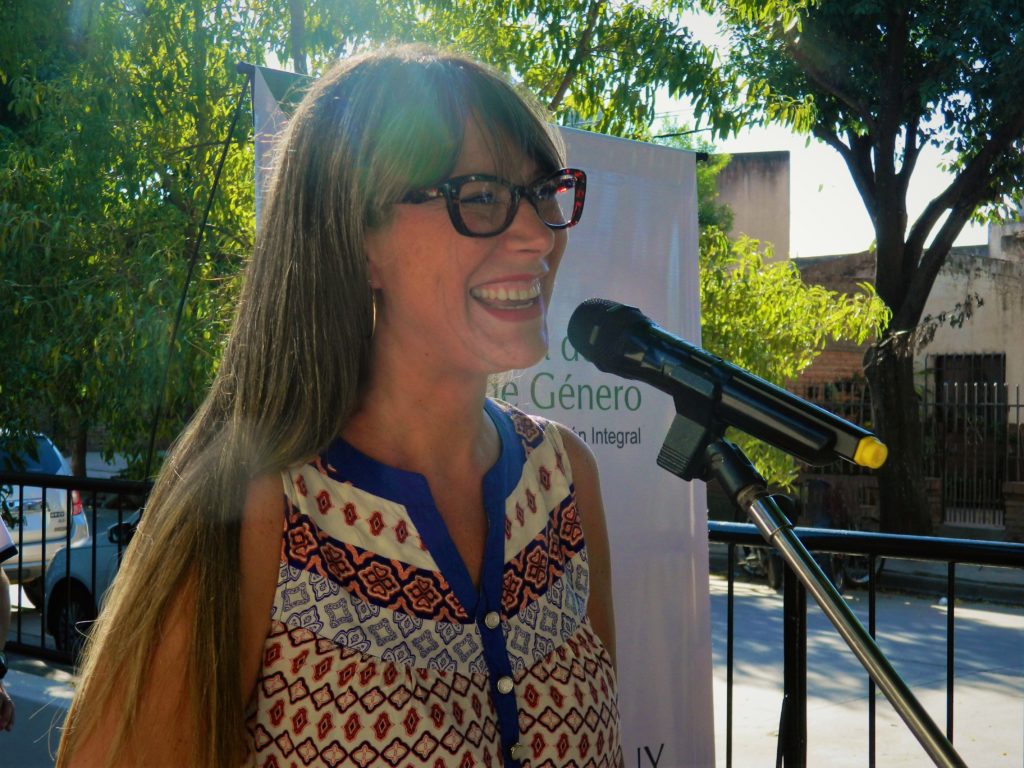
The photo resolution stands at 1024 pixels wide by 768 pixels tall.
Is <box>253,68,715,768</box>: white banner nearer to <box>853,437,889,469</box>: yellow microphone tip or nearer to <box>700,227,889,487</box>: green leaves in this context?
<box>853,437,889,469</box>: yellow microphone tip

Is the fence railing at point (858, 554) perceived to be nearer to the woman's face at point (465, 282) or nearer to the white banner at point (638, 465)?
the white banner at point (638, 465)

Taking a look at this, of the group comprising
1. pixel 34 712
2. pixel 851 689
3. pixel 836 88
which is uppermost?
pixel 836 88

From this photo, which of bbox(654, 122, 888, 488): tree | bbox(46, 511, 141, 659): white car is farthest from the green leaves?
bbox(46, 511, 141, 659): white car

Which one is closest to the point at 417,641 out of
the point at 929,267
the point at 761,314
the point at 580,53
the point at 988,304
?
the point at 580,53

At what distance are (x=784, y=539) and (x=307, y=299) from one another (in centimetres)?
69

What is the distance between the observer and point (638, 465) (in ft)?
11.3

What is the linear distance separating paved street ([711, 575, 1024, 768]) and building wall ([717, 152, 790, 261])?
16466 mm

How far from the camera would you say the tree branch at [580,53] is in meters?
6.30

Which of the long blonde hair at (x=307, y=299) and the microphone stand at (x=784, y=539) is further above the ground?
the long blonde hair at (x=307, y=299)

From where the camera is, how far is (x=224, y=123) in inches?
216

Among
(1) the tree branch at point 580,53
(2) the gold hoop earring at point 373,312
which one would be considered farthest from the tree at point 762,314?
(2) the gold hoop earring at point 373,312

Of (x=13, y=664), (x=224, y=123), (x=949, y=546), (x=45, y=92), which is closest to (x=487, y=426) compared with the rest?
(x=949, y=546)

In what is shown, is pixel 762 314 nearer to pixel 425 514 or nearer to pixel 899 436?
pixel 899 436

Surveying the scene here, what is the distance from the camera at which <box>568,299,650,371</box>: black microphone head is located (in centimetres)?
159
